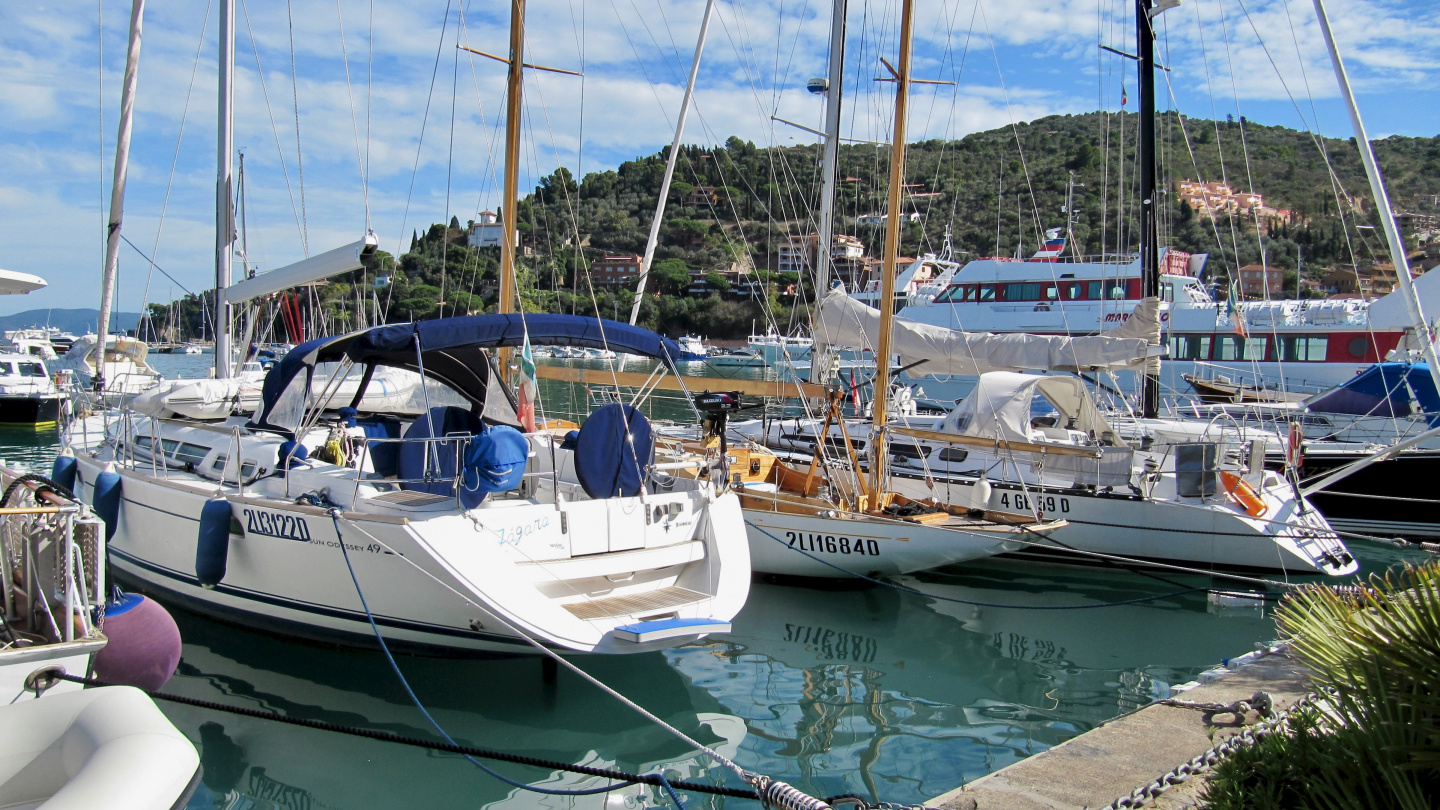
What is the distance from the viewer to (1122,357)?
15.0m

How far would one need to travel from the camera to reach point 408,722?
6.81 meters

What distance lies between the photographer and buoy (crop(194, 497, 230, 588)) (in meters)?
7.71

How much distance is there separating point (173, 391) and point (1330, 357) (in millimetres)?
30465

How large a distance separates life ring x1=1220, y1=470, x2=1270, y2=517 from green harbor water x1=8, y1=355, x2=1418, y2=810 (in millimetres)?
1723

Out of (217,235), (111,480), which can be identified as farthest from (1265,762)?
(217,235)

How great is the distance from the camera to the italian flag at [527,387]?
786 centimetres

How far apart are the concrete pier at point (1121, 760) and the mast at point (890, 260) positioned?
18.6 feet

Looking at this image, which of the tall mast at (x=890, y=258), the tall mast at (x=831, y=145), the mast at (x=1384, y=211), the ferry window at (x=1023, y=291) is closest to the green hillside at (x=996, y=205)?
the ferry window at (x=1023, y=291)

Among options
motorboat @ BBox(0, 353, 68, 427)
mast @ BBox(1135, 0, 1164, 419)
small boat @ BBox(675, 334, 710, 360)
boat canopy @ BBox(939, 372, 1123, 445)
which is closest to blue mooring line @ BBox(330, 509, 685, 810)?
boat canopy @ BBox(939, 372, 1123, 445)

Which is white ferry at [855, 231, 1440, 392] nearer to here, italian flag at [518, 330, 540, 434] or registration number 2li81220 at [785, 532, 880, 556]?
registration number 2li81220 at [785, 532, 880, 556]

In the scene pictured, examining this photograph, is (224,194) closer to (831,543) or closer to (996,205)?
(831,543)

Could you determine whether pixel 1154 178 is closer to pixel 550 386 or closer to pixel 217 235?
pixel 217 235

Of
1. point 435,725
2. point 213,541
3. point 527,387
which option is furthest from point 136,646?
point 527,387

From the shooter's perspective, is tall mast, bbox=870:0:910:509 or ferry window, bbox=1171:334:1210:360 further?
ferry window, bbox=1171:334:1210:360
